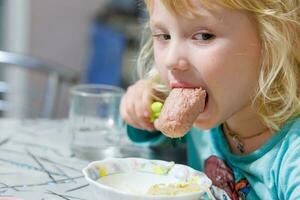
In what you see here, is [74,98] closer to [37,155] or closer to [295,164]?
[37,155]

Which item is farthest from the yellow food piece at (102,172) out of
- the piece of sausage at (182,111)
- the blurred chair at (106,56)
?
the blurred chair at (106,56)

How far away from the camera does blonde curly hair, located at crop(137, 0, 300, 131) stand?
79 centimetres

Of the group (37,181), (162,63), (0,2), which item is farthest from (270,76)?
(0,2)

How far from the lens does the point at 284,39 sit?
810mm

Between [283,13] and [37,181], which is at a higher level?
[283,13]

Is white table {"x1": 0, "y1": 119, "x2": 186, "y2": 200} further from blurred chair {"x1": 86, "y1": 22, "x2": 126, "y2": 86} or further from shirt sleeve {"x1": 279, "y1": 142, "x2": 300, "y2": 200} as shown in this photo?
blurred chair {"x1": 86, "y1": 22, "x2": 126, "y2": 86}

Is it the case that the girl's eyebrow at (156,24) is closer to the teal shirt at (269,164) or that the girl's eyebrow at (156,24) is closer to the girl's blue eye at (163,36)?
the girl's blue eye at (163,36)

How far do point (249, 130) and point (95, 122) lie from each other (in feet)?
1.10

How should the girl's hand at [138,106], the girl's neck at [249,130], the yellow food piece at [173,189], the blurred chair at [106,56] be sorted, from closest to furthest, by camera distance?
the yellow food piece at [173,189] < the girl's neck at [249,130] < the girl's hand at [138,106] < the blurred chair at [106,56]

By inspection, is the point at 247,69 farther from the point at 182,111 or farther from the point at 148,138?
the point at 148,138

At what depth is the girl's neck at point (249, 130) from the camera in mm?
911

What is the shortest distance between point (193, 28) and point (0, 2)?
231 cm

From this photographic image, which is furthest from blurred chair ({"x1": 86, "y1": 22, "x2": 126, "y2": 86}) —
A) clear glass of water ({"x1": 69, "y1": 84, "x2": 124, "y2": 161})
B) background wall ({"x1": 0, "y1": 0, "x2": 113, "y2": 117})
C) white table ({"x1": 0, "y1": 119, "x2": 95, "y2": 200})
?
clear glass of water ({"x1": 69, "y1": 84, "x2": 124, "y2": 161})

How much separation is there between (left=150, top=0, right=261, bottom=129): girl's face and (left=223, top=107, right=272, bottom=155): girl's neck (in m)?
0.09
